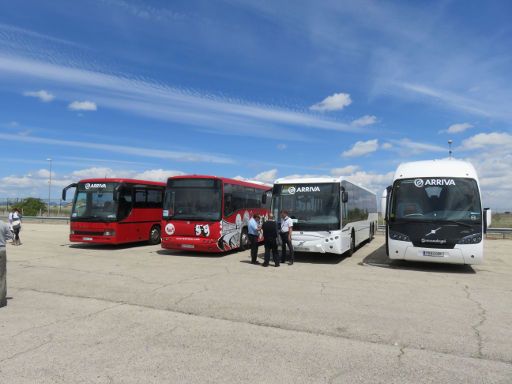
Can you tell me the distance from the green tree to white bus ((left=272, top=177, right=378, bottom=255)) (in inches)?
1598

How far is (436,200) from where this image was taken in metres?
12.0

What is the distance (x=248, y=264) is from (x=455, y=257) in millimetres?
A: 5808

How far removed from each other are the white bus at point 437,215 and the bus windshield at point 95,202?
10157 millimetres

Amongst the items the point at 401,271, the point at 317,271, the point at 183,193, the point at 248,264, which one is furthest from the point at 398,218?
the point at 183,193

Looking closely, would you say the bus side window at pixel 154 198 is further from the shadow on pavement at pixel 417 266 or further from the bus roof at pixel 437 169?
the bus roof at pixel 437 169

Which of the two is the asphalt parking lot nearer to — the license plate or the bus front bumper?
the license plate

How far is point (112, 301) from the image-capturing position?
7.86 meters

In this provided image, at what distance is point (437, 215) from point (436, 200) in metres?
0.46

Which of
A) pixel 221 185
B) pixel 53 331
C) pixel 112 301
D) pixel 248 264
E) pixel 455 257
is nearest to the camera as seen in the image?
pixel 53 331

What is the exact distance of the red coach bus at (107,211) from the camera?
16375mm

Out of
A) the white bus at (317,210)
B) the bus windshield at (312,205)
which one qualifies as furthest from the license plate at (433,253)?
the bus windshield at (312,205)

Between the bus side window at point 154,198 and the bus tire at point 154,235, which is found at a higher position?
the bus side window at point 154,198

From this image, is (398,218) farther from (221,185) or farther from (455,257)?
(221,185)

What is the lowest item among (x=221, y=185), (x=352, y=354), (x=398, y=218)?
(x=352, y=354)
